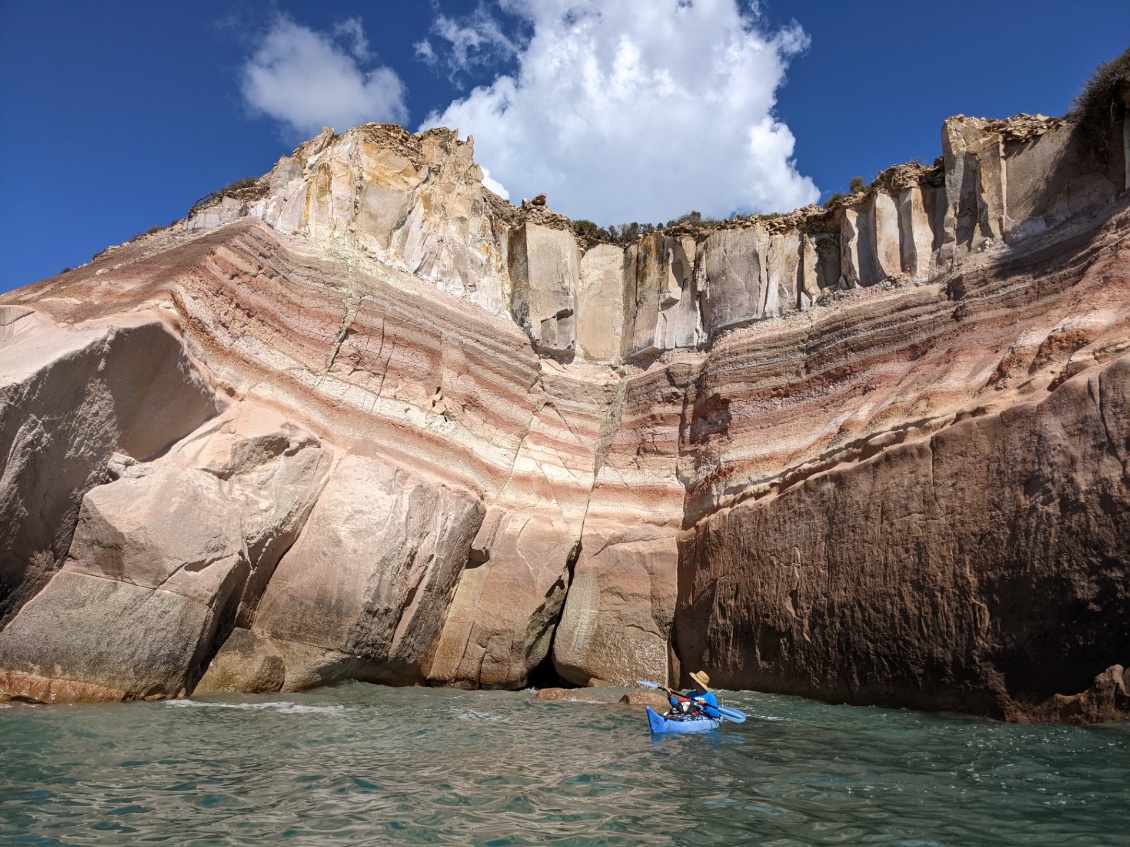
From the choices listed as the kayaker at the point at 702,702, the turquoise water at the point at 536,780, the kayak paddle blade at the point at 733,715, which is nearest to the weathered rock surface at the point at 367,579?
the turquoise water at the point at 536,780

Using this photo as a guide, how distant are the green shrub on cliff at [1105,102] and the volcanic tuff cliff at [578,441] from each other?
8.7 inches

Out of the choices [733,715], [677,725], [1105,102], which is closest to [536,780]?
[677,725]

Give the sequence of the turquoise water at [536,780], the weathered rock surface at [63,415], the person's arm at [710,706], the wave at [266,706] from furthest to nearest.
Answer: the person's arm at [710,706] < the wave at [266,706] < the weathered rock surface at [63,415] < the turquoise water at [536,780]

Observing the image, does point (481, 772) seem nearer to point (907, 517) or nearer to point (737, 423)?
point (907, 517)

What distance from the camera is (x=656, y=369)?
17.1 m

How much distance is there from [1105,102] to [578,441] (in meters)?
10.1

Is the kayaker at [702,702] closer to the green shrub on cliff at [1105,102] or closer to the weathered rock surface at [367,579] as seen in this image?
the weathered rock surface at [367,579]

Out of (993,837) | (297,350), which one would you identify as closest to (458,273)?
(297,350)

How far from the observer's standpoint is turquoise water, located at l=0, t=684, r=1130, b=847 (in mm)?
4980

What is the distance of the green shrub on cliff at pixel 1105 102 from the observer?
1166cm

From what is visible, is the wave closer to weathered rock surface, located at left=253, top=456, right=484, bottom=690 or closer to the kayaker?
weathered rock surface, located at left=253, top=456, right=484, bottom=690

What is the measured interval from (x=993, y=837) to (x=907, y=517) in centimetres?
582

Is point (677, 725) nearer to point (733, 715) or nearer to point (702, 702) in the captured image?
point (702, 702)

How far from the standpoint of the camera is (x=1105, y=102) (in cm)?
1184
